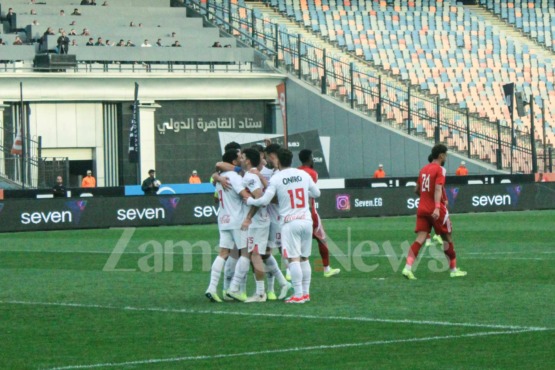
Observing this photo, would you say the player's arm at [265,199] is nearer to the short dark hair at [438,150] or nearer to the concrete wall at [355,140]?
the short dark hair at [438,150]

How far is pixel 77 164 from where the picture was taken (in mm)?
45094

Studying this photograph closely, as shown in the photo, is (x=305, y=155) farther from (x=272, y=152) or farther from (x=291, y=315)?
(x=291, y=315)

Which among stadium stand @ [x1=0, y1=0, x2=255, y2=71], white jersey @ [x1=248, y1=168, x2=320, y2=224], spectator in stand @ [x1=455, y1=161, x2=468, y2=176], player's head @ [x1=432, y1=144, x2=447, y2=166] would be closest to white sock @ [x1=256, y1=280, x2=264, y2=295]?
white jersey @ [x1=248, y1=168, x2=320, y2=224]

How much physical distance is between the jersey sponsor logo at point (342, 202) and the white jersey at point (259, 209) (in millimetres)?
23091

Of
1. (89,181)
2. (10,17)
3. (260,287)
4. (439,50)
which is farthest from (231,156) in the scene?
(439,50)

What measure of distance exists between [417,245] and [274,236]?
9.92 ft

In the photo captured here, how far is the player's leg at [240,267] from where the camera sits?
1518 cm

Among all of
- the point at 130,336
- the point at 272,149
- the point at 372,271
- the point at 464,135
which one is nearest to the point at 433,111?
the point at 464,135

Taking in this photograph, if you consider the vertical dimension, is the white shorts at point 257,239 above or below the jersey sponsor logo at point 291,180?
below

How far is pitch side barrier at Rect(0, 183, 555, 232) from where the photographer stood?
1353 inches

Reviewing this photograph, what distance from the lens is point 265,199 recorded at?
48.5 feet

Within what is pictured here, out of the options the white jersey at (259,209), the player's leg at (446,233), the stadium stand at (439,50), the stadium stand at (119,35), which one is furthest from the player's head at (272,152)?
the stadium stand at (439,50)

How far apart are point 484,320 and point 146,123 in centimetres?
3370

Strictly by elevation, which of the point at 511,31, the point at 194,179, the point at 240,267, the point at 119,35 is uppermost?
the point at 511,31
